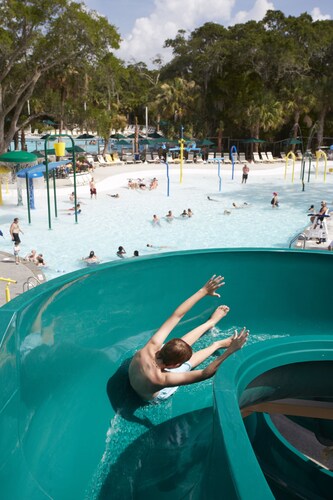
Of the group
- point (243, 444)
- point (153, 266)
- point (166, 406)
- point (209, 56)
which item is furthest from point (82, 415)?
point (209, 56)

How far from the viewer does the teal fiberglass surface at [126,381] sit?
230 centimetres

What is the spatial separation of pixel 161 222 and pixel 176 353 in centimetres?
1692

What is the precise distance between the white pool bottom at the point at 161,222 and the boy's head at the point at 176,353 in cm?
1051

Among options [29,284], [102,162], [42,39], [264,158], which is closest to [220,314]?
[29,284]

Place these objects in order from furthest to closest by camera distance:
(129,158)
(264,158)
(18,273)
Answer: (264,158), (129,158), (18,273)

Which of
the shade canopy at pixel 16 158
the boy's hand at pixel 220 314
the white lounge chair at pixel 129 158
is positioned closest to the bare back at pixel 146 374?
the boy's hand at pixel 220 314

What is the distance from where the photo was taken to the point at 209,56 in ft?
163

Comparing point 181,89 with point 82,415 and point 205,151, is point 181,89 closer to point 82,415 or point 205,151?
point 205,151

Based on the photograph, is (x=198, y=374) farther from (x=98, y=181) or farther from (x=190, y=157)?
(x=190, y=157)

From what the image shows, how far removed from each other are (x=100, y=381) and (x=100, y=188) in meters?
25.4

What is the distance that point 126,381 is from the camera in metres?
3.62

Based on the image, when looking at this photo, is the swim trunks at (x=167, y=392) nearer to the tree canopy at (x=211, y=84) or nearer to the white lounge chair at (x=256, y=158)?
the tree canopy at (x=211, y=84)

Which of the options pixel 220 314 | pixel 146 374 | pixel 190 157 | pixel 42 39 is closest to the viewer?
pixel 146 374

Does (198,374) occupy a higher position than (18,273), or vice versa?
(198,374)
